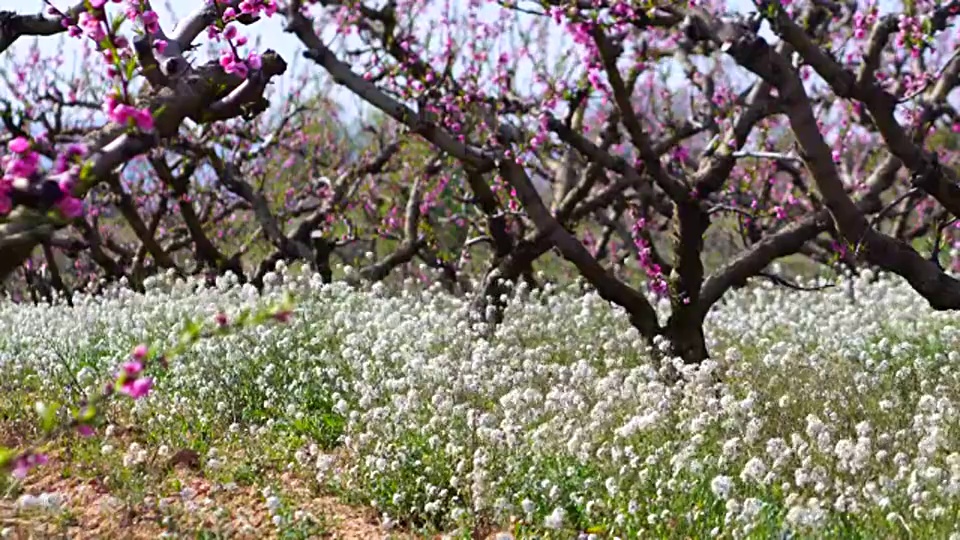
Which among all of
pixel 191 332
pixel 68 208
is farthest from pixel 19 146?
pixel 191 332

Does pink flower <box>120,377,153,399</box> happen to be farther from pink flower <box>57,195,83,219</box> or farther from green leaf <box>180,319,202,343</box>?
pink flower <box>57,195,83,219</box>

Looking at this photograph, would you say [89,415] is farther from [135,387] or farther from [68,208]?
[68,208]

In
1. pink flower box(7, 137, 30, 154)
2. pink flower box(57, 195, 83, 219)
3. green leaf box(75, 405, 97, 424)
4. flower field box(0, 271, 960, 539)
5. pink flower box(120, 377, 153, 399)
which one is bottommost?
green leaf box(75, 405, 97, 424)

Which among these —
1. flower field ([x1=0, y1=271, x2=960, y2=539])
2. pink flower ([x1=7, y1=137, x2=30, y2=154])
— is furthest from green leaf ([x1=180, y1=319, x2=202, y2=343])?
flower field ([x1=0, y1=271, x2=960, y2=539])

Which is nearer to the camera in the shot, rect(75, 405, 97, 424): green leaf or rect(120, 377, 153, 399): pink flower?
rect(75, 405, 97, 424): green leaf

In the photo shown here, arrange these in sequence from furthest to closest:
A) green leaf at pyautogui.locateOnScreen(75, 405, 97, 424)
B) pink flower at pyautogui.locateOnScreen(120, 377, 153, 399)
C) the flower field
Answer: the flower field < pink flower at pyautogui.locateOnScreen(120, 377, 153, 399) < green leaf at pyautogui.locateOnScreen(75, 405, 97, 424)

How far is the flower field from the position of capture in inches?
204

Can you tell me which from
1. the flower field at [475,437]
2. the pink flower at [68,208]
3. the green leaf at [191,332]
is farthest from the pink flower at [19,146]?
the flower field at [475,437]

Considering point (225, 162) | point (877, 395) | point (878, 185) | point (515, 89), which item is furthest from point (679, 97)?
point (877, 395)

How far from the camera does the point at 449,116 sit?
37.8 ft

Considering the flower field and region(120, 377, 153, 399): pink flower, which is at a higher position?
the flower field

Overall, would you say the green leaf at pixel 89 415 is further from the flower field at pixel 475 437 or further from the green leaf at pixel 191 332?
the flower field at pixel 475 437

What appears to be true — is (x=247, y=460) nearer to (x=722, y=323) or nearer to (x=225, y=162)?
(x=722, y=323)

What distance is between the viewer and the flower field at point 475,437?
518 cm
